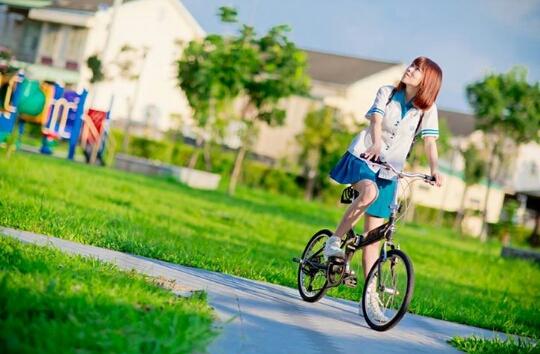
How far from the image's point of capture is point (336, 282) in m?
5.62

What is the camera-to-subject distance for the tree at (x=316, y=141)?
1388 inches

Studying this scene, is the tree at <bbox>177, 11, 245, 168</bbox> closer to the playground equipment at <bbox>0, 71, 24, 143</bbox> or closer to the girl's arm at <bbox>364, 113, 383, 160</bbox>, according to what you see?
the playground equipment at <bbox>0, 71, 24, 143</bbox>

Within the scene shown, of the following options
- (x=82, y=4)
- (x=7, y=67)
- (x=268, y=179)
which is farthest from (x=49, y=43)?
(x=7, y=67)

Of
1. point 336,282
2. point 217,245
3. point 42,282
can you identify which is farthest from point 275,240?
point 42,282

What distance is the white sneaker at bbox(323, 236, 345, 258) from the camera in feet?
18.5

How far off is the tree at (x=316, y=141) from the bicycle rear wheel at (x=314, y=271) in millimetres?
28990

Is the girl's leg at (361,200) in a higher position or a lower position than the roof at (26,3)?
lower

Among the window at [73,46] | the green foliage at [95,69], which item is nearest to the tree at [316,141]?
the green foliage at [95,69]

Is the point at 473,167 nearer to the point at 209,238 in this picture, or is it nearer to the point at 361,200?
the point at 209,238

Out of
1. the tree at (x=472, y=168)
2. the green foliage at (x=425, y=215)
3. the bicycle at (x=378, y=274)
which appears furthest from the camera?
the green foliage at (x=425, y=215)

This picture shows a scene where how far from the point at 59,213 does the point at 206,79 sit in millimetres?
16333

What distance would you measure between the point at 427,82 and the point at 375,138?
0.52 m

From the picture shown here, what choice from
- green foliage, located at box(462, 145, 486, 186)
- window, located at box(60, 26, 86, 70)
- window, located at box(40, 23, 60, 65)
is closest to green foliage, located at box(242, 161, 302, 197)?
green foliage, located at box(462, 145, 486, 186)

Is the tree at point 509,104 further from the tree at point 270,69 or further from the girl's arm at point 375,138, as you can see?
the girl's arm at point 375,138
